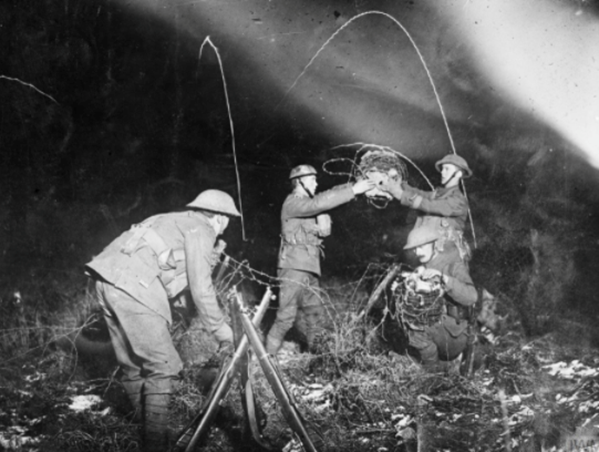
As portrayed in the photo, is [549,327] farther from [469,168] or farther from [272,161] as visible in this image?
[272,161]

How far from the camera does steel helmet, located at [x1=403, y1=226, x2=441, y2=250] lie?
5.16 metres

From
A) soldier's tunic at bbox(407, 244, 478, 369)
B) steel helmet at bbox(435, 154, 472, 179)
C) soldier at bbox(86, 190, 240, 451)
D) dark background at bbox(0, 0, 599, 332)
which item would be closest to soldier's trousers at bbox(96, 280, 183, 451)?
soldier at bbox(86, 190, 240, 451)

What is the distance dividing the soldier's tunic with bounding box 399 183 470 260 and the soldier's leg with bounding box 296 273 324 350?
4.60 ft

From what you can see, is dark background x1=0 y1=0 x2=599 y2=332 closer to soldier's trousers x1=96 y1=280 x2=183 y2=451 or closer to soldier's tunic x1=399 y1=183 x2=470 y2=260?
soldier's tunic x1=399 y1=183 x2=470 y2=260

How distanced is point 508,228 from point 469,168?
2.71ft

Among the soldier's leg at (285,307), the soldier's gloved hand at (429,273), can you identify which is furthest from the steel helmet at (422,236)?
the soldier's leg at (285,307)

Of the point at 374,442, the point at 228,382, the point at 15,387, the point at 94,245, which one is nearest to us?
the point at 228,382

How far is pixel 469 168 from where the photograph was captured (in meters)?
5.27

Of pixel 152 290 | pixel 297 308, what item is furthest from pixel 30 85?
pixel 297 308

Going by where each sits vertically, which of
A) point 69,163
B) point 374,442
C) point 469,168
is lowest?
point 374,442

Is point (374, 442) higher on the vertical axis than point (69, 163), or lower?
lower

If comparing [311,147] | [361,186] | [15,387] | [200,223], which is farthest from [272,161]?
[15,387]

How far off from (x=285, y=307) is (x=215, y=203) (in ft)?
5.11

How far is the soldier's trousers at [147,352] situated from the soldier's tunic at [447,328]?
263 cm
